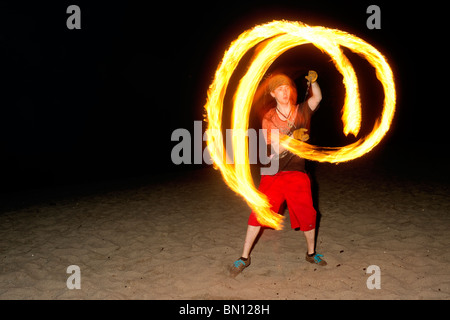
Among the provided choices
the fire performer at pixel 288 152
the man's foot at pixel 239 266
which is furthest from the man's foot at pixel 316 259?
the man's foot at pixel 239 266

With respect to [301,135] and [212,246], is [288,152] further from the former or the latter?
[212,246]

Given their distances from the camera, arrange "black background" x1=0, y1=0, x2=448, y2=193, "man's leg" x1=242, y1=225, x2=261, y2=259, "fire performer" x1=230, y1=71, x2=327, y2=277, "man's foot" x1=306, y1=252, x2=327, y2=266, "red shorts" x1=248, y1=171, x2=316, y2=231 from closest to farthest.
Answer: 1. "fire performer" x1=230, y1=71, x2=327, y2=277
2. "red shorts" x1=248, y1=171, x2=316, y2=231
3. "man's leg" x1=242, y1=225, x2=261, y2=259
4. "man's foot" x1=306, y1=252, x2=327, y2=266
5. "black background" x1=0, y1=0, x2=448, y2=193

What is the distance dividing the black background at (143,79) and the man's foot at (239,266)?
869cm

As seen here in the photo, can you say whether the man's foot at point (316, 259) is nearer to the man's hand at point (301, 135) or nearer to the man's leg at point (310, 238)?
the man's leg at point (310, 238)

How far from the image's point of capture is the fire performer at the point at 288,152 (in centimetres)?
337

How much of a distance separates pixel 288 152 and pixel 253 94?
0.88 metres

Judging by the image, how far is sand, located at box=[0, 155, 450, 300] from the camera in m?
3.46

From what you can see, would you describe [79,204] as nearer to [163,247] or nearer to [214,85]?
[163,247]

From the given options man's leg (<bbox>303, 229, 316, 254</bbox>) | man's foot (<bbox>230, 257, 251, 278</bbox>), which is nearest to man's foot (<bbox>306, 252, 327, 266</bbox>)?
man's leg (<bbox>303, 229, 316, 254</bbox>)

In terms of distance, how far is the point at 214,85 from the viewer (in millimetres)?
4020

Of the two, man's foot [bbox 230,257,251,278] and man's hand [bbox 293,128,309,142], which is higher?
man's hand [bbox 293,128,309,142]

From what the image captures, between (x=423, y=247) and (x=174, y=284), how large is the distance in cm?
320

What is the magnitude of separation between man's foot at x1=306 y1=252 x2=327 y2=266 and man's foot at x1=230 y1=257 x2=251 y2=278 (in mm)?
729

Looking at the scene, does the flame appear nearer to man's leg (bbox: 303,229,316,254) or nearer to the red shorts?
the red shorts
